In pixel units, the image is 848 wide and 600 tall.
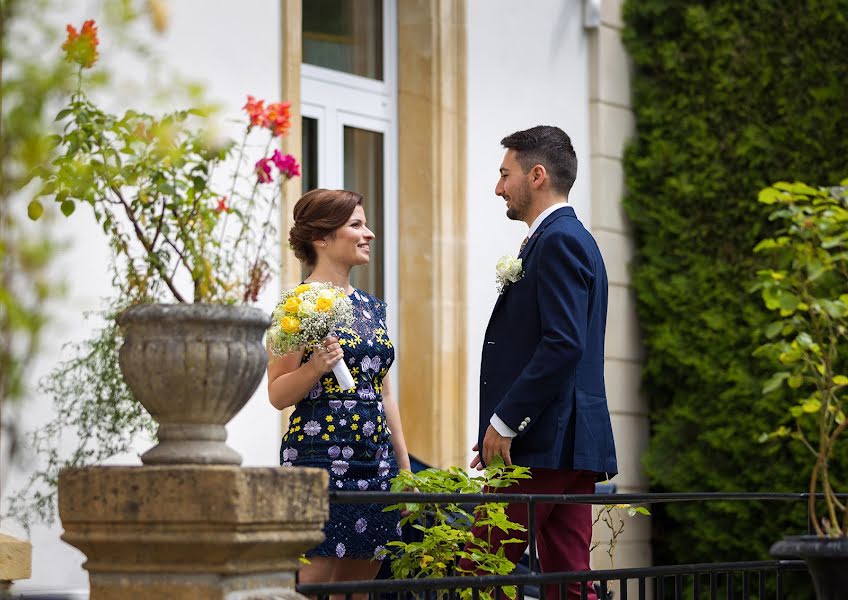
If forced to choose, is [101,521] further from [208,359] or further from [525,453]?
[525,453]

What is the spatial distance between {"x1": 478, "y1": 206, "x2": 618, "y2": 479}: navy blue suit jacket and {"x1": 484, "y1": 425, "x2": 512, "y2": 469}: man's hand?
47 mm

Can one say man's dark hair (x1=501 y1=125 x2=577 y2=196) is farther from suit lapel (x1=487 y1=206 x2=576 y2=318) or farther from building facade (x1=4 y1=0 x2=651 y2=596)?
building facade (x1=4 y1=0 x2=651 y2=596)

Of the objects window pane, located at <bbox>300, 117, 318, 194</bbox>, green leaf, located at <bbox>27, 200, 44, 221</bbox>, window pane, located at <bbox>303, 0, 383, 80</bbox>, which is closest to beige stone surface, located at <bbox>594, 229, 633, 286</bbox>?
window pane, located at <bbox>303, 0, 383, 80</bbox>

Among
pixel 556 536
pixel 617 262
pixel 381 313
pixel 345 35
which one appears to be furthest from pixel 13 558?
pixel 617 262

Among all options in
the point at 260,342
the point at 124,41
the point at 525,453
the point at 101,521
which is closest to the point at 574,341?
the point at 525,453

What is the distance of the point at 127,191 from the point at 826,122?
14.2 feet

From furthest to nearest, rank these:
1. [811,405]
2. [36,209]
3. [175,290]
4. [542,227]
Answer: [542,227]
[811,405]
[175,290]
[36,209]

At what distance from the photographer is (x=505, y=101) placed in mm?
8203

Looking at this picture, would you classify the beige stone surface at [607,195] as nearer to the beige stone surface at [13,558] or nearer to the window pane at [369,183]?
the window pane at [369,183]

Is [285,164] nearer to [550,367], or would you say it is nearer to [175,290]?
[175,290]

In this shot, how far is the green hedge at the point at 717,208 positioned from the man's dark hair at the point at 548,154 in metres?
3.96

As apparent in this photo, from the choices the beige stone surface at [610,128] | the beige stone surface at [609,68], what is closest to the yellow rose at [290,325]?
the beige stone surface at [610,128]

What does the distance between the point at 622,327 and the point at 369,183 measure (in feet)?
6.19

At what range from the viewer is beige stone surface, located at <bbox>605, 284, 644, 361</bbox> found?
28.5 ft
